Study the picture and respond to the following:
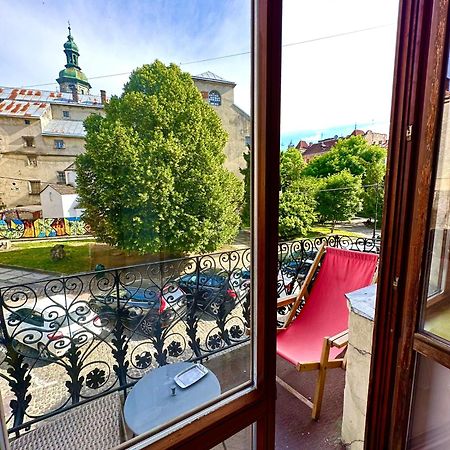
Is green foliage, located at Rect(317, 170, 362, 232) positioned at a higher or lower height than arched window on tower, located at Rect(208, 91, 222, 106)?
lower

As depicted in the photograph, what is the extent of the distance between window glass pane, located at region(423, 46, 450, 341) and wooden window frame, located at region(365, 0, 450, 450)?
4cm

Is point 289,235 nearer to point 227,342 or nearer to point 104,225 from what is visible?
point 227,342

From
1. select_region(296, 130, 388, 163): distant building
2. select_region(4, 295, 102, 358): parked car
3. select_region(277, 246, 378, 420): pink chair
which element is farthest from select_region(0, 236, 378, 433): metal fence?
select_region(296, 130, 388, 163): distant building

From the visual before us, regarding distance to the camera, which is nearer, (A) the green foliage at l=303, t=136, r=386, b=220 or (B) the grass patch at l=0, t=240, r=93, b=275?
(B) the grass patch at l=0, t=240, r=93, b=275

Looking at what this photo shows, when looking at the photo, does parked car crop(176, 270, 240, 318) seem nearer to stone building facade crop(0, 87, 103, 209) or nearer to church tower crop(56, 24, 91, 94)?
stone building facade crop(0, 87, 103, 209)

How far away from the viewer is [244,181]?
0.83 metres

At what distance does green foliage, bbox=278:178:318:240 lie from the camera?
10.5 ft

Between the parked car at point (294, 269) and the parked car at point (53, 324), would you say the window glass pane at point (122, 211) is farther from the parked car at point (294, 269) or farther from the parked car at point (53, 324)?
the parked car at point (294, 269)

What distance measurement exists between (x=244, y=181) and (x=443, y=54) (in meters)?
0.81

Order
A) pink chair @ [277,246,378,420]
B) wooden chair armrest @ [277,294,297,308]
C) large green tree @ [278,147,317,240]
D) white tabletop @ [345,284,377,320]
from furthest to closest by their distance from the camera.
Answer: large green tree @ [278,147,317,240], wooden chair armrest @ [277,294,297,308], pink chair @ [277,246,378,420], white tabletop @ [345,284,377,320]

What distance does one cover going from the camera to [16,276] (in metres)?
0.71

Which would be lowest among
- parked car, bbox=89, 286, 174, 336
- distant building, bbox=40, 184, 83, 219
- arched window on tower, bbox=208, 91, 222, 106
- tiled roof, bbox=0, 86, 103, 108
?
parked car, bbox=89, 286, 174, 336

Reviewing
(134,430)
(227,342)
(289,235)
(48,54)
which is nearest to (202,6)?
(48,54)

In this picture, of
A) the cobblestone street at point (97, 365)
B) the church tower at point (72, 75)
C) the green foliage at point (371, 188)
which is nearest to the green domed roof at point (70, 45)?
the church tower at point (72, 75)
